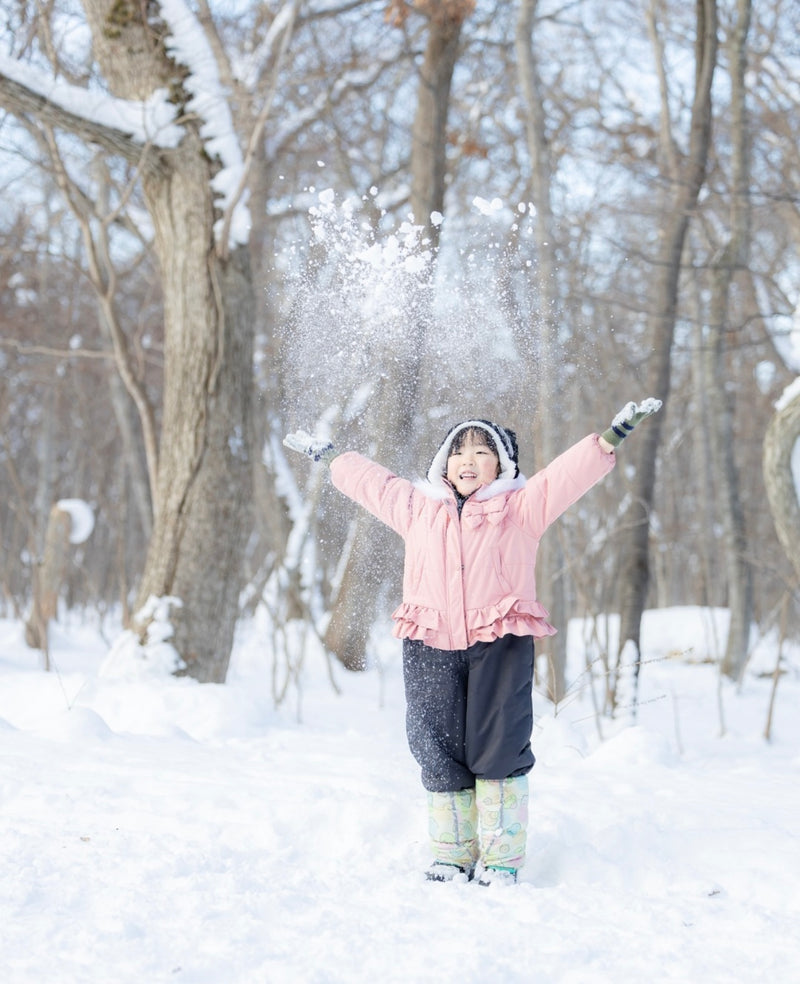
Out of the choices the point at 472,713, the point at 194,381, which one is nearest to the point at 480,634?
the point at 472,713

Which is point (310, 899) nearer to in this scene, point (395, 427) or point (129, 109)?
point (395, 427)

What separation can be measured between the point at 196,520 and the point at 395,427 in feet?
4.10

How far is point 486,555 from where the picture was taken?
272 cm

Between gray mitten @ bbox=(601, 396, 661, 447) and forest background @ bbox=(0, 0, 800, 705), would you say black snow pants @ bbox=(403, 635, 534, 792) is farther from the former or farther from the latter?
forest background @ bbox=(0, 0, 800, 705)

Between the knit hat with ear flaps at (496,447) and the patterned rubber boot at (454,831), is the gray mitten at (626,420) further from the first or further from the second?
the patterned rubber boot at (454,831)

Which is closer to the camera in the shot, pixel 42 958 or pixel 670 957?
pixel 42 958

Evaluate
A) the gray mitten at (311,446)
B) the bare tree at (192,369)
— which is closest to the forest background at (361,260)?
the bare tree at (192,369)

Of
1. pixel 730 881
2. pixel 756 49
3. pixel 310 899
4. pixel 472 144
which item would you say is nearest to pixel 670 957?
pixel 730 881

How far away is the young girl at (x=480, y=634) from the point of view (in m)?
2.57

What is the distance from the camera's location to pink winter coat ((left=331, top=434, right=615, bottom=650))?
2652mm

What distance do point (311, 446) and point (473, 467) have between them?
0.54m

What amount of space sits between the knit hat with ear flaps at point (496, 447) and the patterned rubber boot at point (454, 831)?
36.9 inches

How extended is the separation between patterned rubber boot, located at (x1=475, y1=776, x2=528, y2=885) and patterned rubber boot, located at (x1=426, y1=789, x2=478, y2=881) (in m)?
0.05

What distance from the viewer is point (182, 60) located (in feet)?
17.7
